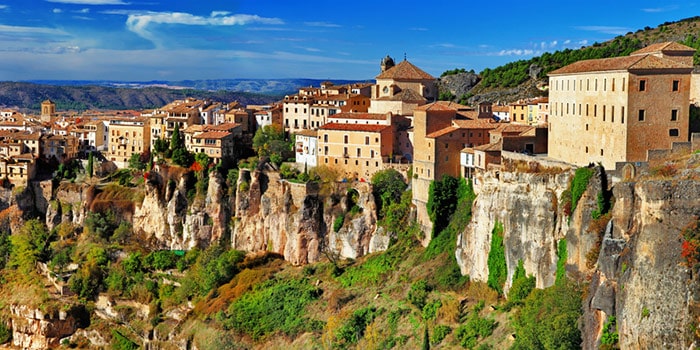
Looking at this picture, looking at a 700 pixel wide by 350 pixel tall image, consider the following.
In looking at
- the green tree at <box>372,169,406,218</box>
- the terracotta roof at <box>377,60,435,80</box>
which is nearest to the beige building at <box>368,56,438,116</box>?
the terracotta roof at <box>377,60,435,80</box>

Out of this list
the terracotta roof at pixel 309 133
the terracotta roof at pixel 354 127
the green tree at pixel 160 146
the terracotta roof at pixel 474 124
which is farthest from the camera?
the green tree at pixel 160 146

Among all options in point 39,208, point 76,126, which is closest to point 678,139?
point 39,208

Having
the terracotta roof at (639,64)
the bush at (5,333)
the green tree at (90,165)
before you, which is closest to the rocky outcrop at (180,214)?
the green tree at (90,165)

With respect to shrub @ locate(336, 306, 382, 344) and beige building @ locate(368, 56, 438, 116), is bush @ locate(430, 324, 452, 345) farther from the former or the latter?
beige building @ locate(368, 56, 438, 116)

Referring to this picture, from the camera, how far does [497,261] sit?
45031mm

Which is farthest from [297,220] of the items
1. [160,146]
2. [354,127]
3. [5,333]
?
[5,333]

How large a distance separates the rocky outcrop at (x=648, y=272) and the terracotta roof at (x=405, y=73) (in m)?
32.8

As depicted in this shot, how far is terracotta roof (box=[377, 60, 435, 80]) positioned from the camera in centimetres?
6700

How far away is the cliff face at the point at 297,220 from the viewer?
57.1 meters

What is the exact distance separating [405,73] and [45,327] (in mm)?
29740

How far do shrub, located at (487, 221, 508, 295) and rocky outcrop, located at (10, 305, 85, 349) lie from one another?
29.7 metres

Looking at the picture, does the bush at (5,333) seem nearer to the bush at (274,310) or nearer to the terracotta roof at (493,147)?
the bush at (274,310)

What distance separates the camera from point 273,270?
58.3 meters

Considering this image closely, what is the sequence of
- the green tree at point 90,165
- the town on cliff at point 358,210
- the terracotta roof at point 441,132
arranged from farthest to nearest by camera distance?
1. the green tree at point 90,165
2. the terracotta roof at point 441,132
3. the town on cliff at point 358,210
